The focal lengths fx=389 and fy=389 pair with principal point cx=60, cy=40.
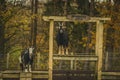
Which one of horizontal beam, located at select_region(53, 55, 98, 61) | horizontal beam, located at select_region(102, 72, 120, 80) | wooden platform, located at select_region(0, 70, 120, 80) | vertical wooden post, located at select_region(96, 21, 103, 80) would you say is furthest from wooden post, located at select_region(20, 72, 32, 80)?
horizontal beam, located at select_region(102, 72, 120, 80)

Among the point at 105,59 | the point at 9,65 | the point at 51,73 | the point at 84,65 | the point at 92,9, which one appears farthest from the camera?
the point at 92,9

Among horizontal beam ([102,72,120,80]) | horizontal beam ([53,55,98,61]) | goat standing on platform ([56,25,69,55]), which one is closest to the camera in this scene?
horizontal beam ([53,55,98,61])

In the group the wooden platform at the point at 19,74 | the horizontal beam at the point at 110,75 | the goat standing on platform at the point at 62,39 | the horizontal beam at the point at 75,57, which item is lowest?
the horizontal beam at the point at 110,75

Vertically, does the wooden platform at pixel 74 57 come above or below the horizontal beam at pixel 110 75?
above

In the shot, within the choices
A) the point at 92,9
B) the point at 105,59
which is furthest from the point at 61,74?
the point at 92,9

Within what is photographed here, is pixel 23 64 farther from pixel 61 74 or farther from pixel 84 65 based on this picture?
pixel 84 65

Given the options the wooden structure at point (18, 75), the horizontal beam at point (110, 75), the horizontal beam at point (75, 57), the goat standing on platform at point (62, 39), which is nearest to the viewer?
the horizontal beam at point (75, 57)

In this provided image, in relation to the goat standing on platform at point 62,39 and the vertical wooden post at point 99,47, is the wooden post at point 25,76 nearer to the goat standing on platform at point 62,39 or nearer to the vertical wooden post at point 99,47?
the goat standing on platform at point 62,39

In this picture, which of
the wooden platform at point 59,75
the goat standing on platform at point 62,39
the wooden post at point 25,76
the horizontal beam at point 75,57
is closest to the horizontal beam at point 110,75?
the wooden platform at point 59,75

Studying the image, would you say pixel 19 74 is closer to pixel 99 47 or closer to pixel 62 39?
pixel 62 39

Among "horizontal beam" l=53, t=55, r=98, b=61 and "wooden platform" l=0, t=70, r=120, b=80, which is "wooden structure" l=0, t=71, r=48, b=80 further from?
"horizontal beam" l=53, t=55, r=98, b=61

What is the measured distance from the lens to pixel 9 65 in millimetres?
24109

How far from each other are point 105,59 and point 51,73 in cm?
414

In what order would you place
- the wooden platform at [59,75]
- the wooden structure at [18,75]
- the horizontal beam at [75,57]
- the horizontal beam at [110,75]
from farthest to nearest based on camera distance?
1. the horizontal beam at [110,75]
2. the wooden structure at [18,75]
3. the wooden platform at [59,75]
4. the horizontal beam at [75,57]
